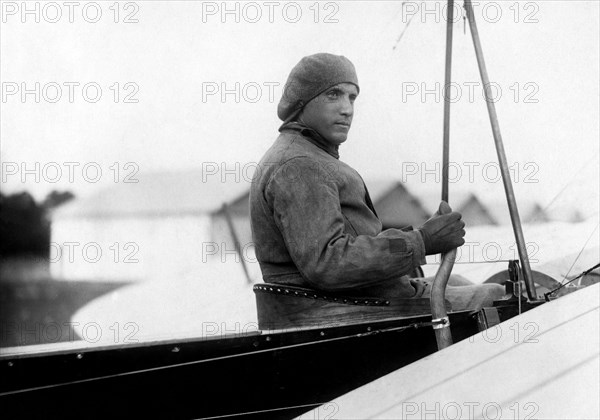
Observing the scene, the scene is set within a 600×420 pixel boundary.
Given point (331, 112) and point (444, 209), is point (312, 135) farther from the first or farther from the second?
point (444, 209)

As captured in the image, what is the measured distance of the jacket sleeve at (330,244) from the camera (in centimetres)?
160

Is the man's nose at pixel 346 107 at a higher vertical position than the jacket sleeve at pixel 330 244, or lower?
higher

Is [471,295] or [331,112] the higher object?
[331,112]

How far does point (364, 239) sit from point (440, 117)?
1.74 m

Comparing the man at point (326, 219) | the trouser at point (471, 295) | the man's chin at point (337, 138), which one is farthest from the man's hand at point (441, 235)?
the man's chin at point (337, 138)

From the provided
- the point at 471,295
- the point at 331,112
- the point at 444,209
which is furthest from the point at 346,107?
the point at 471,295

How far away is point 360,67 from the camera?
3145mm

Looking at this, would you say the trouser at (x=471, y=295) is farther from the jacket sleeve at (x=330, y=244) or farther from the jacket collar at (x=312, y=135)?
the jacket collar at (x=312, y=135)

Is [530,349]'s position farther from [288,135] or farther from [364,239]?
[288,135]

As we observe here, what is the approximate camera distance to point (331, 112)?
6.23 feet

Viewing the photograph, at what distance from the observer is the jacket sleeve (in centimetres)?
160

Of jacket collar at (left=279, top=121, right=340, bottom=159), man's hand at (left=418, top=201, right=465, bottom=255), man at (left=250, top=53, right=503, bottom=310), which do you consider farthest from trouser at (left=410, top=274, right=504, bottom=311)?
jacket collar at (left=279, top=121, right=340, bottom=159)

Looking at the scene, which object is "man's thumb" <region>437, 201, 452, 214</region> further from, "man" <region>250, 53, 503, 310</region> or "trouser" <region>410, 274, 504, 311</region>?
"trouser" <region>410, 274, 504, 311</region>

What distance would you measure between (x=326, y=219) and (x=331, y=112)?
395mm
